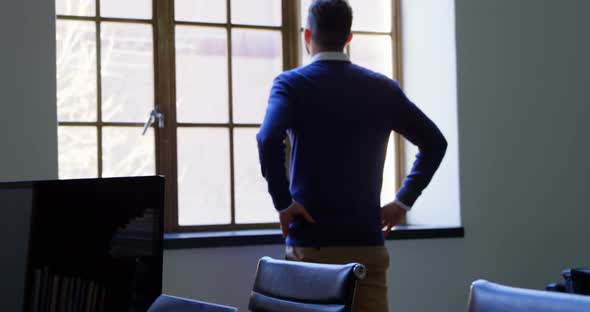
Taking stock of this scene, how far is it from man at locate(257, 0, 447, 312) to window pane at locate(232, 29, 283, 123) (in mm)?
1108

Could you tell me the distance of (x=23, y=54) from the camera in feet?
9.46

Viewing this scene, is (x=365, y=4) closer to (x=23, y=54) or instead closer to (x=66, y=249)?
(x=23, y=54)

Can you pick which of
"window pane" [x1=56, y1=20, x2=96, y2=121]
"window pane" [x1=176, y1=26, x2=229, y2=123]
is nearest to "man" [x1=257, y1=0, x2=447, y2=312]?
"window pane" [x1=176, y1=26, x2=229, y2=123]


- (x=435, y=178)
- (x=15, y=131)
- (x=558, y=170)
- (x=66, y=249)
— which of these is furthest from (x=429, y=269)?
(x=66, y=249)

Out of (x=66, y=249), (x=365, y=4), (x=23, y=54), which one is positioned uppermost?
(x=365, y=4)

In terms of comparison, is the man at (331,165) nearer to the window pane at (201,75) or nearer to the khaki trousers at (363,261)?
the khaki trousers at (363,261)

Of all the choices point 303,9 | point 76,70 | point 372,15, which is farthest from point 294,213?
point 372,15

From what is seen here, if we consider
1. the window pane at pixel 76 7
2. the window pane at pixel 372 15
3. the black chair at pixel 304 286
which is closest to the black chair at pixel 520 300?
the black chair at pixel 304 286

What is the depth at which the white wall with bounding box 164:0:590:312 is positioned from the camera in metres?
3.36

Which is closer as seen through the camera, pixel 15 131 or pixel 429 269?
pixel 15 131

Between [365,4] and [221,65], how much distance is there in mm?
784

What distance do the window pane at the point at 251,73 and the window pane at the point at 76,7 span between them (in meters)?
0.61

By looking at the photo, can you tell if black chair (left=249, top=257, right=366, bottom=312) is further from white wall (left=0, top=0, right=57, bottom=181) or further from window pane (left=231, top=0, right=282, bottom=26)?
window pane (left=231, top=0, right=282, bottom=26)

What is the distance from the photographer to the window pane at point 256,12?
11.2 ft
